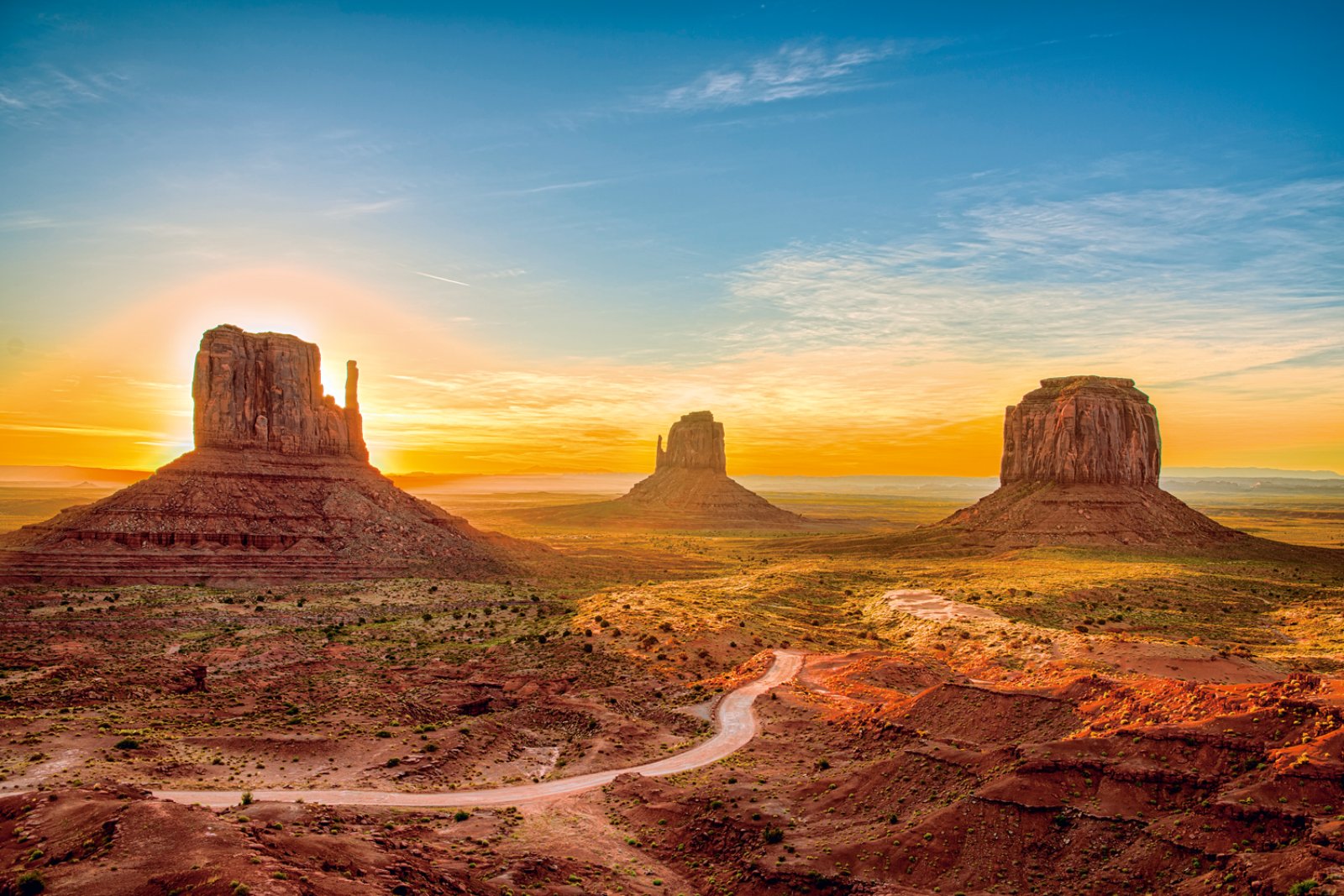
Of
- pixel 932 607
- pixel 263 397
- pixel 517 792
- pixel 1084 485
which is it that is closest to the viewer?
pixel 517 792

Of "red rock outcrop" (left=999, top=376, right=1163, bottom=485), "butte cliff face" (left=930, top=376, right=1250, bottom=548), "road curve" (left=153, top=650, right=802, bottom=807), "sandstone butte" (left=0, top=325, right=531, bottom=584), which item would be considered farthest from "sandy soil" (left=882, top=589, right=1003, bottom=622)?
"red rock outcrop" (left=999, top=376, right=1163, bottom=485)

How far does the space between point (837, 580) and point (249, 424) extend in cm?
7832

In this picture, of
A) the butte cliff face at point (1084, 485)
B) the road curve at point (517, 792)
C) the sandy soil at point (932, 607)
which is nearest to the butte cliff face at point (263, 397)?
the road curve at point (517, 792)

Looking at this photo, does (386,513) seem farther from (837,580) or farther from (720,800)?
(720,800)

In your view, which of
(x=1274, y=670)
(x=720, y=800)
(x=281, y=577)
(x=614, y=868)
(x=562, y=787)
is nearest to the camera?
(x=614, y=868)

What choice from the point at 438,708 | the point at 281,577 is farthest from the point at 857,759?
the point at 281,577

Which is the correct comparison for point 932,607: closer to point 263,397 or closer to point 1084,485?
point 1084,485

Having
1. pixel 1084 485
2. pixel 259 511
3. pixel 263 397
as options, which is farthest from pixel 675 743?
pixel 1084 485

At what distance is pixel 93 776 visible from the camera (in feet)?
101

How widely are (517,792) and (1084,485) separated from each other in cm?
12153

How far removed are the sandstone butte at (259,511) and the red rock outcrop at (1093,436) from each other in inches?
3710

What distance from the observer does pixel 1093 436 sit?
12531cm

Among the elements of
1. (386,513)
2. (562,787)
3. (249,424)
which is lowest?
(562,787)

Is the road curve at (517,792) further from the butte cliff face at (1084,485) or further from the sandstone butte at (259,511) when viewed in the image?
the butte cliff face at (1084,485)
